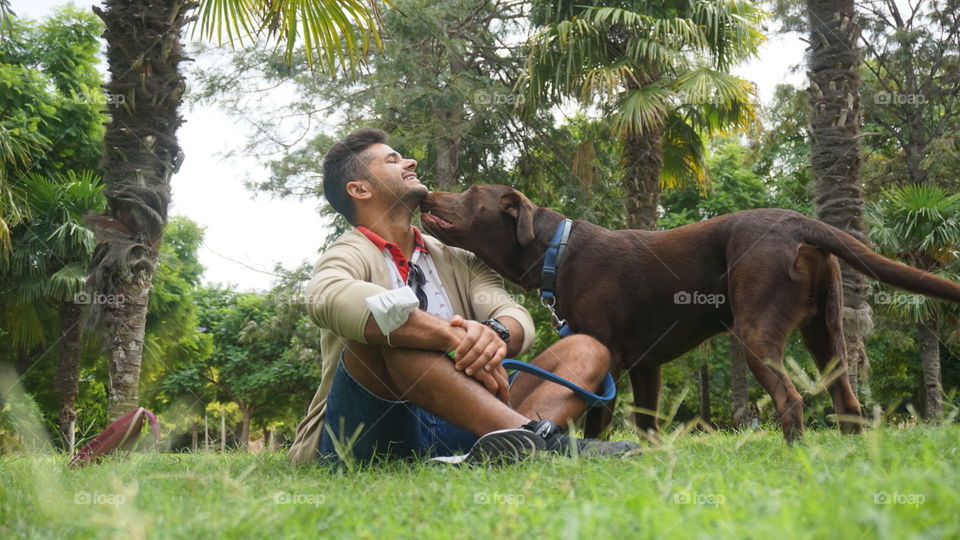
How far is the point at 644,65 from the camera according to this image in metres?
10.9

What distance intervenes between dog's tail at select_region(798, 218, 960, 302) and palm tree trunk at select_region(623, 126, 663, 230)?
8004 mm

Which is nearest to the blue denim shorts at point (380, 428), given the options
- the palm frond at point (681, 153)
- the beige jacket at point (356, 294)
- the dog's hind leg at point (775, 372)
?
the beige jacket at point (356, 294)

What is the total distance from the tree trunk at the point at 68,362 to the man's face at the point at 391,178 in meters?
13.4

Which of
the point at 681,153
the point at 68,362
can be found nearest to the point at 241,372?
the point at 68,362

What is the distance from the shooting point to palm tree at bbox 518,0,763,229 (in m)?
10.4

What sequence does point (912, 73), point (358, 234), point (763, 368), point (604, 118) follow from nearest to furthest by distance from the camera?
point (763, 368), point (358, 234), point (604, 118), point (912, 73)

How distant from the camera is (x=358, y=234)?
11.5 feet

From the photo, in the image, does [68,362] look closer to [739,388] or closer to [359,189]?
[739,388]

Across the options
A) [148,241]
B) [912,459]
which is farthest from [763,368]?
[148,241]

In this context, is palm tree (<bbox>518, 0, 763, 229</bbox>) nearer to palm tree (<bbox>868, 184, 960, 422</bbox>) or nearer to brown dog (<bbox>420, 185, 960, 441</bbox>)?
palm tree (<bbox>868, 184, 960, 422</bbox>)

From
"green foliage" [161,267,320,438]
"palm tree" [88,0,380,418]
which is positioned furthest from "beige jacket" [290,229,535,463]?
"green foliage" [161,267,320,438]

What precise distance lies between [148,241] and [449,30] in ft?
31.9

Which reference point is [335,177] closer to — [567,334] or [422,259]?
[422,259]

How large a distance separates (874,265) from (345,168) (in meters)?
2.50
